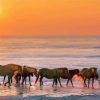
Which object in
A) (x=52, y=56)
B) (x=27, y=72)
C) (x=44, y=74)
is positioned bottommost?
(x=44, y=74)

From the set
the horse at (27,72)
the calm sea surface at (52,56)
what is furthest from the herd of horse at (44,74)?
the calm sea surface at (52,56)

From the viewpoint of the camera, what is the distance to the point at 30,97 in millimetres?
17766

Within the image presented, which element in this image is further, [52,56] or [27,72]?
[52,56]

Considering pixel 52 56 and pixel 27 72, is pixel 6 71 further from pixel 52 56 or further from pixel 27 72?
pixel 52 56

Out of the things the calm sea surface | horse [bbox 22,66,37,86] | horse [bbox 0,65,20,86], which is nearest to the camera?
horse [bbox 0,65,20,86]

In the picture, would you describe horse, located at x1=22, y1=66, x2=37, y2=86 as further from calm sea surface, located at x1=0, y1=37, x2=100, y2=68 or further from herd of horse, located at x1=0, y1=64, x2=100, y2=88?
calm sea surface, located at x1=0, y1=37, x2=100, y2=68

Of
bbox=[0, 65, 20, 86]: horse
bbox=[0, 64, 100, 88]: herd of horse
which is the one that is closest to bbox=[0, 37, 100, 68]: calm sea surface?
bbox=[0, 64, 100, 88]: herd of horse

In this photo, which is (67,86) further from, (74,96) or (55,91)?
(74,96)

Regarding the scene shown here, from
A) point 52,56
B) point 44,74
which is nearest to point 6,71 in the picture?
point 44,74

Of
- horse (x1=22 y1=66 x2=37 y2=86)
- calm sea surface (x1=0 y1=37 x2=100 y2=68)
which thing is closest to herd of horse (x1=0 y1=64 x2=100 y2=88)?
horse (x1=22 y1=66 x2=37 y2=86)

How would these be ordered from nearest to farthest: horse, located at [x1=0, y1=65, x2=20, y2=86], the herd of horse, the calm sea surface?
the herd of horse < horse, located at [x1=0, y1=65, x2=20, y2=86] < the calm sea surface

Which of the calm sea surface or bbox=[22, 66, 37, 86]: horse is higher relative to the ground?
the calm sea surface

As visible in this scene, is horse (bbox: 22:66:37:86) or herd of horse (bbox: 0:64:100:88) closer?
herd of horse (bbox: 0:64:100:88)

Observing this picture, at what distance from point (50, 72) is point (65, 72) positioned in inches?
31.5
